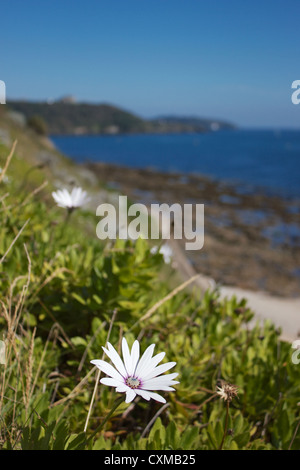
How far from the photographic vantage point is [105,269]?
2105mm

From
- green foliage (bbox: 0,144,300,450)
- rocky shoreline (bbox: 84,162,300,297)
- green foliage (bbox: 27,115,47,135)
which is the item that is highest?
green foliage (bbox: 27,115,47,135)

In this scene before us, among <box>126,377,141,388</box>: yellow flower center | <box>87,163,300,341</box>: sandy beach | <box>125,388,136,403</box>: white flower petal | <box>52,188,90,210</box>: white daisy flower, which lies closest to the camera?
<box>125,388,136,403</box>: white flower petal

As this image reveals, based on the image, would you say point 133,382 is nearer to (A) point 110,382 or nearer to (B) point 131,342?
(A) point 110,382

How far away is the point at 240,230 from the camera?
58.3 ft

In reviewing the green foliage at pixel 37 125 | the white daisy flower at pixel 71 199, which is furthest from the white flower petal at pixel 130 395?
the green foliage at pixel 37 125

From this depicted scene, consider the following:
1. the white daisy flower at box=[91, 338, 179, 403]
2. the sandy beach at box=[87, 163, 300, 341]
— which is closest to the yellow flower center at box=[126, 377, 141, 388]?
the white daisy flower at box=[91, 338, 179, 403]

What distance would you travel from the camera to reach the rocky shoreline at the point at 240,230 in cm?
1316

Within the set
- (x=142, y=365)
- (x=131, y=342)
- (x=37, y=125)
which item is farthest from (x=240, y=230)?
(x=37, y=125)

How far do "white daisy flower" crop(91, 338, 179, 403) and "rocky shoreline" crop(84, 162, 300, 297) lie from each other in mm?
5678

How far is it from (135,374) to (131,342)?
0.83 metres

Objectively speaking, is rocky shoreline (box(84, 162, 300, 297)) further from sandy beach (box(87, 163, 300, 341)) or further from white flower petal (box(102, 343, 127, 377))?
white flower petal (box(102, 343, 127, 377))

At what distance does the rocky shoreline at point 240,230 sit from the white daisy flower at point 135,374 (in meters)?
5.68

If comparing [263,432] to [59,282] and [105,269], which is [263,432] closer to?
[105,269]

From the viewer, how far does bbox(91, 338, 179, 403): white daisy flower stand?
3.18ft
